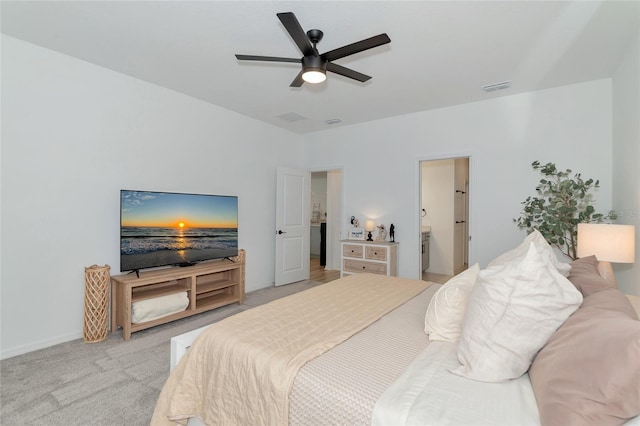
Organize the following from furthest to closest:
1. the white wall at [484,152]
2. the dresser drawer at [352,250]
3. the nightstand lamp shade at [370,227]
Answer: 1. the nightstand lamp shade at [370,227]
2. the dresser drawer at [352,250]
3. the white wall at [484,152]

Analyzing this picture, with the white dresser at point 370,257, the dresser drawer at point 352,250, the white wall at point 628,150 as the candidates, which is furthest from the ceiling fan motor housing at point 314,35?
the dresser drawer at point 352,250

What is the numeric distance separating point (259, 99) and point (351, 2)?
2118mm

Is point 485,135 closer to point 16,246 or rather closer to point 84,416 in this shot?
point 84,416

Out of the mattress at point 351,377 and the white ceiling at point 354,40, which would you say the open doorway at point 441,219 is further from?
the mattress at point 351,377

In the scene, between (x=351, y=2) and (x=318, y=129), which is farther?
(x=318, y=129)

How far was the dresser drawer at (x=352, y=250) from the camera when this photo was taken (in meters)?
4.80

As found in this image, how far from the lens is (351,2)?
2.15 metres

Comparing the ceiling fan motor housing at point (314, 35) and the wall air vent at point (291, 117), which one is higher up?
the wall air vent at point (291, 117)

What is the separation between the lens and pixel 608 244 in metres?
2.07

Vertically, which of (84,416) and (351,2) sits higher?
(351,2)

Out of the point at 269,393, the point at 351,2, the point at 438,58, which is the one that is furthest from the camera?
the point at 438,58

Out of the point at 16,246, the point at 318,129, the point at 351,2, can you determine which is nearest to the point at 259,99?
the point at 318,129

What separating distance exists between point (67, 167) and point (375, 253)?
12.8ft

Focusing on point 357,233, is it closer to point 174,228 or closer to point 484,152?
point 484,152
